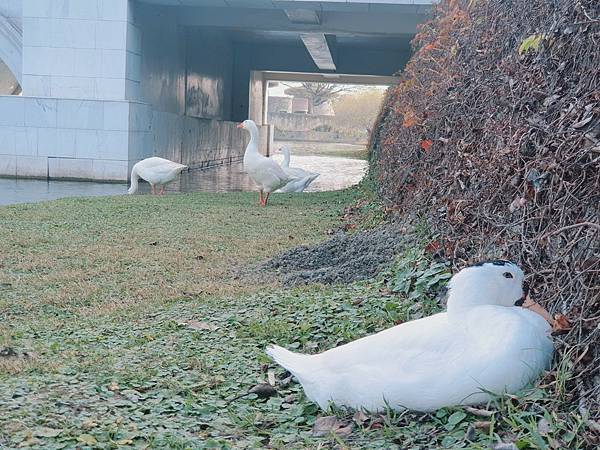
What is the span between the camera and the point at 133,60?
56.8ft

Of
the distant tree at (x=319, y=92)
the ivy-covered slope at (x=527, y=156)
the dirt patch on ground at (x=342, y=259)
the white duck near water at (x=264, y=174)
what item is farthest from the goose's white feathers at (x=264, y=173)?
the distant tree at (x=319, y=92)

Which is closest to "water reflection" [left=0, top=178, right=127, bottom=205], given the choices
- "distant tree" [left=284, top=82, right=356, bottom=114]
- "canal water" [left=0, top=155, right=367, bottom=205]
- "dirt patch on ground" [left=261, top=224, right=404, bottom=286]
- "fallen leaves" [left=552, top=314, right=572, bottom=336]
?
"canal water" [left=0, top=155, right=367, bottom=205]

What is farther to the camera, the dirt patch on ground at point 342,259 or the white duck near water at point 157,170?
the white duck near water at point 157,170

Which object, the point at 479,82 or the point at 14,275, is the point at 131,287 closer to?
the point at 14,275

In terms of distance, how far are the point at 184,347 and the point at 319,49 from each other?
2330cm

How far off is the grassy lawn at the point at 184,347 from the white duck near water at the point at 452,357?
7cm

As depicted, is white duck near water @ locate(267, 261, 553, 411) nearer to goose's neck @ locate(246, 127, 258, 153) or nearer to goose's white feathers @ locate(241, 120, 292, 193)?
goose's white feathers @ locate(241, 120, 292, 193)

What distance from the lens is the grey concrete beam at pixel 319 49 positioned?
23581mm

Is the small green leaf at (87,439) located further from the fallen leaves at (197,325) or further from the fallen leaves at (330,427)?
the fallen leaves at (197,325)

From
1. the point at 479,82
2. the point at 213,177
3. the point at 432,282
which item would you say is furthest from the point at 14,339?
the point at 213,177

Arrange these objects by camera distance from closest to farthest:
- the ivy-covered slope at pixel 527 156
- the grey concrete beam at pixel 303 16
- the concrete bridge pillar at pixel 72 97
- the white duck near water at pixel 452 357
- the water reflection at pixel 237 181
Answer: the white duck near water at pixel 452 357, the ivy-covered slope at pixel 527 156, the concrete bridge pillar at pixel 72 97, the water reflection at pixel 237 181, the grey concrete beam at pixel 303 16

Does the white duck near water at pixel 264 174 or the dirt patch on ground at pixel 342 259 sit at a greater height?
the white duck near water at pixel 264 174

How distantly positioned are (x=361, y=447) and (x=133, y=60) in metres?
16.0

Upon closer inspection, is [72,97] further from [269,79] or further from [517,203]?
[269,79]
